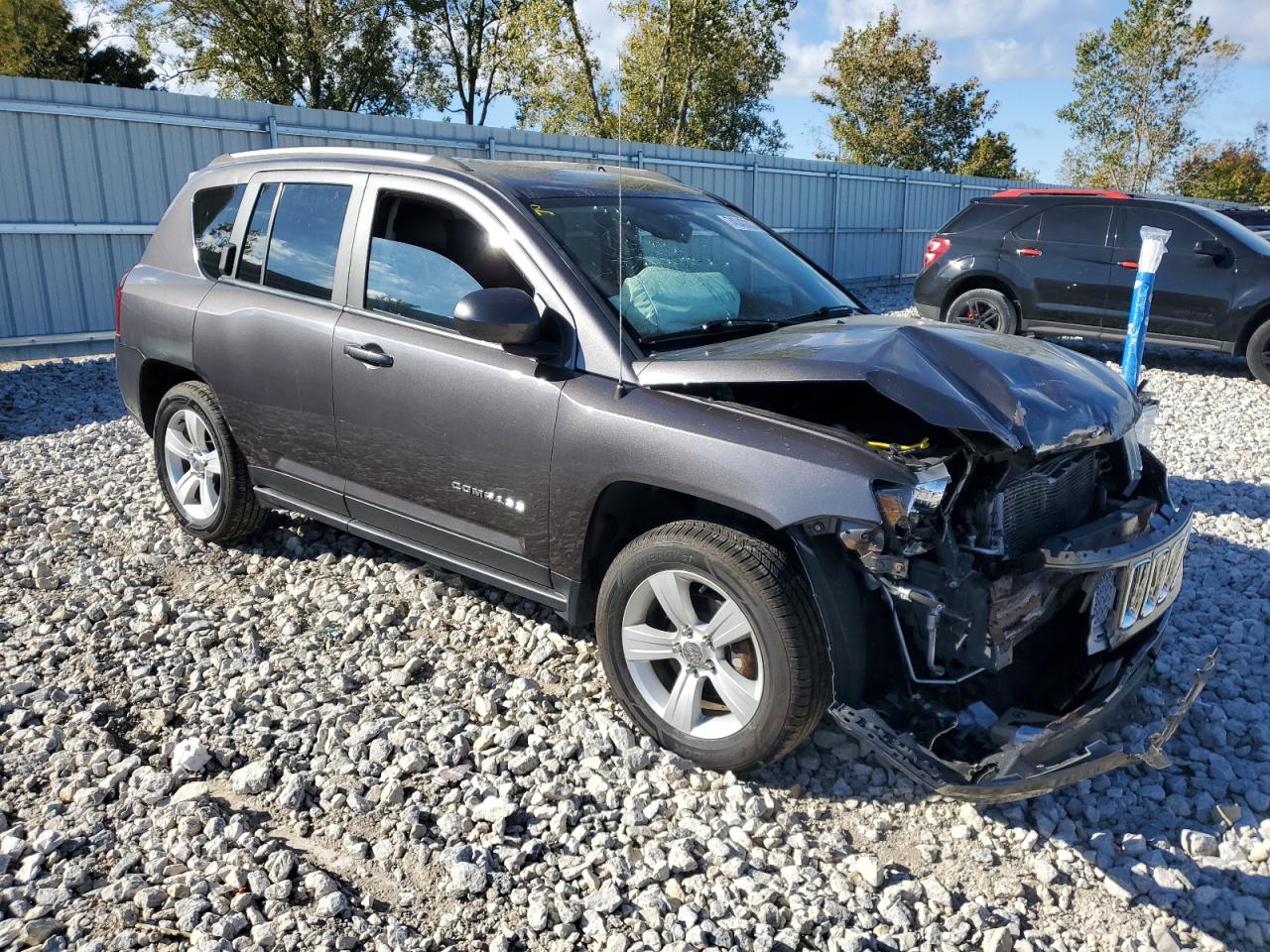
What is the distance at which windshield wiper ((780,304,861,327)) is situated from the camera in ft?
13.1

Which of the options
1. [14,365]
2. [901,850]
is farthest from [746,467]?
[14,365]

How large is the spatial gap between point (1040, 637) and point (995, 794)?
2.63 feet

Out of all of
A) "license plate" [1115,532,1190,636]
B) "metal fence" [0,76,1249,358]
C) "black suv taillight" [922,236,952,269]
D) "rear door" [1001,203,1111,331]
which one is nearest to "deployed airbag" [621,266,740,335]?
"license plate" [1115,532,1190,636]

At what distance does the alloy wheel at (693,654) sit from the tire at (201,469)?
8.01 feet

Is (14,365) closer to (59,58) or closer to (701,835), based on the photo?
(701,835)

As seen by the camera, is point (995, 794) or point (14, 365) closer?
point (995, 794)

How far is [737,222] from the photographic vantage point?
178 inches

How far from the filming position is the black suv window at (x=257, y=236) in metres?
4.58

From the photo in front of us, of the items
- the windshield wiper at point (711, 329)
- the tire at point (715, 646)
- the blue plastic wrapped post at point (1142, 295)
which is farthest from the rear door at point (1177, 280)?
the tire at point (715, 646)

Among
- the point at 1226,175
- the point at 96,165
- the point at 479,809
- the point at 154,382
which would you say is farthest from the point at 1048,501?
the point at 1226,175

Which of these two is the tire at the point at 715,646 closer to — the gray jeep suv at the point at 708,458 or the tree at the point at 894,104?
the gray jeep suv at the point at 708,458

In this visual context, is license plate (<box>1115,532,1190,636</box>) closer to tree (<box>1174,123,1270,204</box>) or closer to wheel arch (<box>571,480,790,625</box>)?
wheel arch (<box>571,480,790,625</box>)

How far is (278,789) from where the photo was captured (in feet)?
10.5

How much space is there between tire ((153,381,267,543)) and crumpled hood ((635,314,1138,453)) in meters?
2.46
